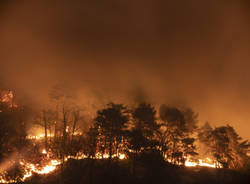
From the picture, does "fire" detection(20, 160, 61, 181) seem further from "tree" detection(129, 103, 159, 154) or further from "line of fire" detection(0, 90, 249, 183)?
"tree" detection(129, 103, 159, 154)

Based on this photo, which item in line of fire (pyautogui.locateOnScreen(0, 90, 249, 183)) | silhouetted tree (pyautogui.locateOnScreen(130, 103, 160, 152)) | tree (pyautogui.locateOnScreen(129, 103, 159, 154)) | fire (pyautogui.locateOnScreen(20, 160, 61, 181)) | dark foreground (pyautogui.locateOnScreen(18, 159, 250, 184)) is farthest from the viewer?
silhouetted tree (pyautogui.locateOnScreen(130, 103, 160, 152))

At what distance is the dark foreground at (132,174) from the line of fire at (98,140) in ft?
2.89

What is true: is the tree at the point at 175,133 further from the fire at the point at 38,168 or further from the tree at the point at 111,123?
the fire at the point at 38,168

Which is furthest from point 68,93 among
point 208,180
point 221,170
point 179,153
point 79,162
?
point 221,170

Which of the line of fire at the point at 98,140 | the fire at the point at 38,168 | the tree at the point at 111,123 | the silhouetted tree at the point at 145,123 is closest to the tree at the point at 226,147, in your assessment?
the line of fire at the point at 98,140

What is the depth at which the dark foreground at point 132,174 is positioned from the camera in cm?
2619

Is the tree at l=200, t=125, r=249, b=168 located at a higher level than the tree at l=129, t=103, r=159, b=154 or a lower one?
lower

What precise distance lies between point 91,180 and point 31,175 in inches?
324

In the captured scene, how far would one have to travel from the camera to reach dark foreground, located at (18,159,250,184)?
85.9ft

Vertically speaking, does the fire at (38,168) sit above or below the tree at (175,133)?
below

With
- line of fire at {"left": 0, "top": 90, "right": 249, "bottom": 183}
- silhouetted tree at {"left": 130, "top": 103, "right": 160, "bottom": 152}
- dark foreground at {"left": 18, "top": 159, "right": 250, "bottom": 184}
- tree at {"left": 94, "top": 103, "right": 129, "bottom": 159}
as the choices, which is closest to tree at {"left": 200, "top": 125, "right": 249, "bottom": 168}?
line of fire at {"left": 0, "top": 90, "right": 249, "bottom": 183}

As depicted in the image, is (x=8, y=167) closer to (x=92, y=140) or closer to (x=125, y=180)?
(x=92, y=140)

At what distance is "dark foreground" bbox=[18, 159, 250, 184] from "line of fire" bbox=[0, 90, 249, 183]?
2.89 feet

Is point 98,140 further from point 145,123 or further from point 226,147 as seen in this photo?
point 226,147
